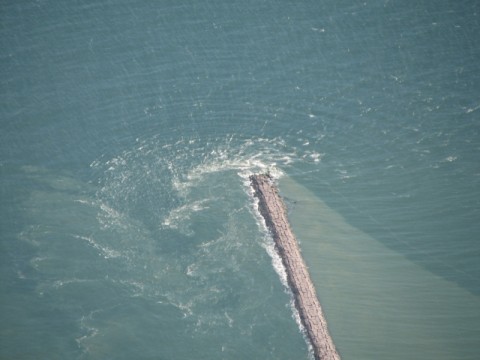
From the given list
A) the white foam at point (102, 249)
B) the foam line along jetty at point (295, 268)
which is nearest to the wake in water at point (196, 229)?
the white foam at point (102, 249)

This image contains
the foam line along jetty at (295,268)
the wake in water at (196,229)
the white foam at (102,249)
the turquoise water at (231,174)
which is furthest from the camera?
the white foam at (102,249)

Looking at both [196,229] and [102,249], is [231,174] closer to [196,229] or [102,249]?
[196,229]

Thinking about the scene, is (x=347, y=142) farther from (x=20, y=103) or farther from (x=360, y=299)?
(x=20, y=103)

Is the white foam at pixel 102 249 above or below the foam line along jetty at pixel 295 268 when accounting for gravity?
above

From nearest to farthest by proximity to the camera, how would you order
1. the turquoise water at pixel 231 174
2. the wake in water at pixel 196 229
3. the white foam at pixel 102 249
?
the turquoise water at pixel 231 174
the wake in water at pixel 196 229
the white foam at pixel 102 249

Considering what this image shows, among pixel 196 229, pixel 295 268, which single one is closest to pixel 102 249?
pixel 196 229

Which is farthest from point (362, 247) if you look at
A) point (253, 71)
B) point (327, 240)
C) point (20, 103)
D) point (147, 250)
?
point (20, 103)

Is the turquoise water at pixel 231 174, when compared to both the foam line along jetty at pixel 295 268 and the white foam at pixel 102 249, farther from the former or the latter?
the foam line along jetty at pixel 295 268
